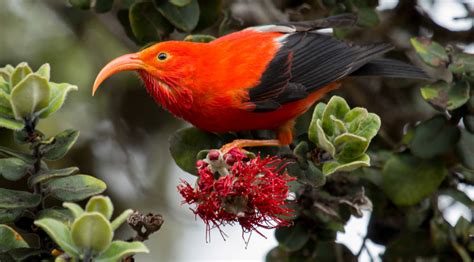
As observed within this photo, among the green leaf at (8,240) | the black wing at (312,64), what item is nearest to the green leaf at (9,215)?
the green leaf at (8,240)

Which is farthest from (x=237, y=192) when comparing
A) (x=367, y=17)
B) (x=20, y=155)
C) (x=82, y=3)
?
(x=367, y=17)

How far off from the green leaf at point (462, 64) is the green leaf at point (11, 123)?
1.76 m

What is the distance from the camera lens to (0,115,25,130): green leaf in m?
2.80

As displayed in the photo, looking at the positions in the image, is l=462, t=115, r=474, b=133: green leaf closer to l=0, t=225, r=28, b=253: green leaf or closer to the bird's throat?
the bird's throat

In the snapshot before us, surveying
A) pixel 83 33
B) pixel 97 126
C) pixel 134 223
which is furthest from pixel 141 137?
pixel 134 223

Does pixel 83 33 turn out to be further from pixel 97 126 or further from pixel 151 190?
pixel 151 190

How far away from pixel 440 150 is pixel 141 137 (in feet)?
7.57

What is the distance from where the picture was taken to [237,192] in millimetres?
3053

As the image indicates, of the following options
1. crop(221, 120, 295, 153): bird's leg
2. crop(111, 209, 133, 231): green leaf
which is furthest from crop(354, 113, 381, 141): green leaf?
crop(111, 209, 133, 231): green leaf

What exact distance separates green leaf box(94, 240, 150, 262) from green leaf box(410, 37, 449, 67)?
1769 mm

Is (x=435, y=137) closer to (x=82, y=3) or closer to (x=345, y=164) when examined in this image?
(x=345, y=164)

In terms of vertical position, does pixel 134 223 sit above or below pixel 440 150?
above

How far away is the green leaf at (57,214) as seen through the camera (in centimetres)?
275

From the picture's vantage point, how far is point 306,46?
405 cm
